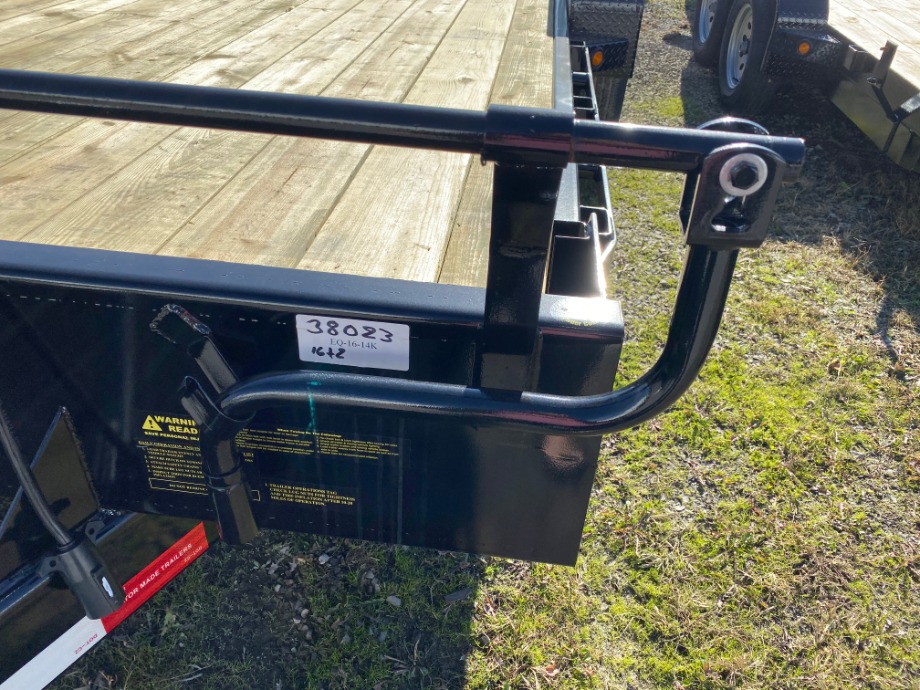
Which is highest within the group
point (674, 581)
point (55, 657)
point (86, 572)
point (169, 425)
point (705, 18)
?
point (169, 425)

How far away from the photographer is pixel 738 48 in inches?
249

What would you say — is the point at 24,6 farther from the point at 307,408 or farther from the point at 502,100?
the point at 307,408

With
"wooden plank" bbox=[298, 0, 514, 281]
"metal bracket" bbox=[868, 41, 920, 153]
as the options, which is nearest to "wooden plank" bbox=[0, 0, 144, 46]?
"wooden plank" bbox=[298, 0, 514, 281]

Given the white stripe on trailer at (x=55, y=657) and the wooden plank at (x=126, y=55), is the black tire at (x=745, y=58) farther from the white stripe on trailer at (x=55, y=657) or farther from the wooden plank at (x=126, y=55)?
A: the white stripe on trailer at (x=55, y=657)

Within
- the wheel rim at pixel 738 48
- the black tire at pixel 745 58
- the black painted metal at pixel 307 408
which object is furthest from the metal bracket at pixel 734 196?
the wheel rim at pixel 738 48

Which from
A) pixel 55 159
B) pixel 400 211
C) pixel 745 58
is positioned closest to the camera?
pixel 400 211

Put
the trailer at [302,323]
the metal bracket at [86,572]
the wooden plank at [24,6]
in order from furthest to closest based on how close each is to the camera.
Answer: the wooden plank at [24,6] → the metal bracket at [86,572] → the trailer at [302,323]

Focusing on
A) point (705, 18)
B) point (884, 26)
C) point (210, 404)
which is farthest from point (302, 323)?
point (705, 18)

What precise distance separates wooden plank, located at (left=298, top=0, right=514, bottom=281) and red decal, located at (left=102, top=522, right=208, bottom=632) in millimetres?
939

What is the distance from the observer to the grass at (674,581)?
233 cm

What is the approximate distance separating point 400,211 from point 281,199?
29 centimetres

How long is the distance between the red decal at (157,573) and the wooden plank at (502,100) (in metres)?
1.07

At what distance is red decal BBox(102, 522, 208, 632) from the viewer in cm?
191

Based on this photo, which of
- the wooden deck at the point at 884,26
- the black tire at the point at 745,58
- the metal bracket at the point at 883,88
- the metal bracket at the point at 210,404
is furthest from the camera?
the black tire at the point at 745,58
